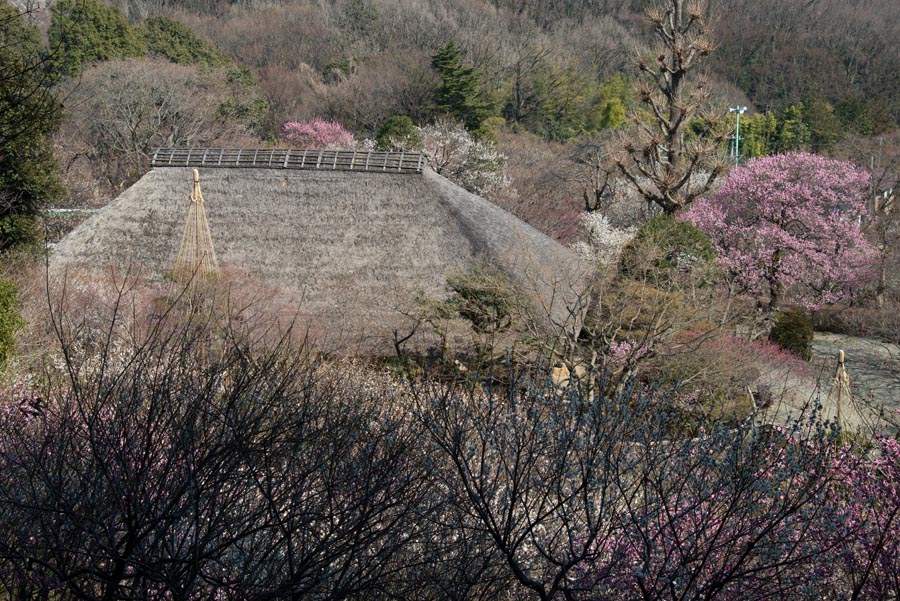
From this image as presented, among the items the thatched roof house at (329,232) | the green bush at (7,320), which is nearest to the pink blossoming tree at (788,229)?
the thatched roof house at (329,232)

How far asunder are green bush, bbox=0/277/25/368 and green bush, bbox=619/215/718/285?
823cm

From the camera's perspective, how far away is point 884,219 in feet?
74.0

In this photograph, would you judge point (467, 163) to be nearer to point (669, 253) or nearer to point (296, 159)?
point (296, 159)

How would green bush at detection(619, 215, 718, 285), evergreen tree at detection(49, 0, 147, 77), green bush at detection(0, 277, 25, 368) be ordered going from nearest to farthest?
green bush at detection(0, 277, 25, 368) < green bush at detection(619, 215, 718, 285) < evergreen tree at detection(49, 0, 147, 77)

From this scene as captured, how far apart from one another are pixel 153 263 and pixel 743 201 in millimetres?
13565

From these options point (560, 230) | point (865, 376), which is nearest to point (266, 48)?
point (560, 230)

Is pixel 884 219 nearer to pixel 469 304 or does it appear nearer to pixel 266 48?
pixel 469 304

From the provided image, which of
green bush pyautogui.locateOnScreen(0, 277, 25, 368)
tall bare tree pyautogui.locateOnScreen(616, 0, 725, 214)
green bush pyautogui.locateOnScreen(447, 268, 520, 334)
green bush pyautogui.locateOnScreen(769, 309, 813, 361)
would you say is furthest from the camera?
tall bare tree pyautogui.locateOnScreen(616, 0, 725, 214)

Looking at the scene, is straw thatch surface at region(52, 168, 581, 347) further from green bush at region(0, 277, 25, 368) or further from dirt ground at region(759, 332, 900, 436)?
green bush at region(0, 277, 25, 368)

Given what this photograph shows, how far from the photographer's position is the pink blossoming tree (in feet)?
64.7

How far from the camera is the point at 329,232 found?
15.2 m

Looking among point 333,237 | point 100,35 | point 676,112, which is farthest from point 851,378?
point 100,35

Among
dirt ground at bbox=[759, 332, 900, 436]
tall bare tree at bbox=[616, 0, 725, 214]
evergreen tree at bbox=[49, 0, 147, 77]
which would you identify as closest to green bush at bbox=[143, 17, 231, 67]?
evergreen tree at bbox=[49, 0, 147, 77]

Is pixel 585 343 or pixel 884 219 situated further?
pixel 884 219
